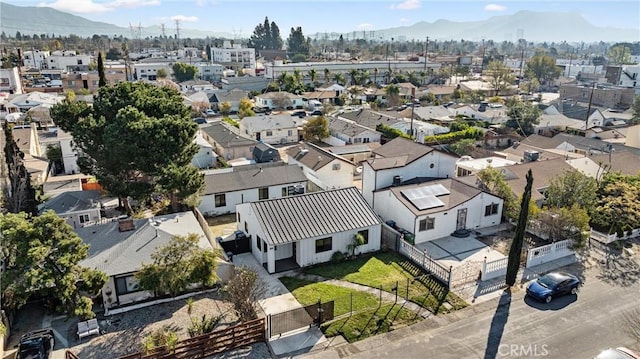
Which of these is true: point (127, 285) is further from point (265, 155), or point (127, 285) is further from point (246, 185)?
point (265, 155)

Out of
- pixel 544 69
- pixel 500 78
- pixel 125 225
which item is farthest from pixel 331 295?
pixel 544 69

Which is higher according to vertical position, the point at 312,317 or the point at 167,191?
the point at 167,191

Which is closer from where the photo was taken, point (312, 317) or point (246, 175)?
point (312, 317)

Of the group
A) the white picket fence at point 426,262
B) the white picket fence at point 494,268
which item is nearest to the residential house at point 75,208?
the white picket fence at point 426,262

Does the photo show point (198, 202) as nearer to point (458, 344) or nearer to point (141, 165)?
point (141, 165)

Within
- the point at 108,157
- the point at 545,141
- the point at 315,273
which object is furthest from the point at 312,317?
the point at 545,141

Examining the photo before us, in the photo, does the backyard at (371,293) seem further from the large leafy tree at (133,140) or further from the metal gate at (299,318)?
the large leafy tree at (133,140)

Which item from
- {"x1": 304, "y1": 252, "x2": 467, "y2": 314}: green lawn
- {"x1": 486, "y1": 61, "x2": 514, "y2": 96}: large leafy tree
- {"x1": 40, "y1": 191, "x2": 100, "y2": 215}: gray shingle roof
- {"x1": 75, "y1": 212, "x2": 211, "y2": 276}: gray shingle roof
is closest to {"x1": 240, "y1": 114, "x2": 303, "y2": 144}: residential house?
{"x1": 40, "y1": 191, "x2": 100, "y2": 215}: gray shingle roof
